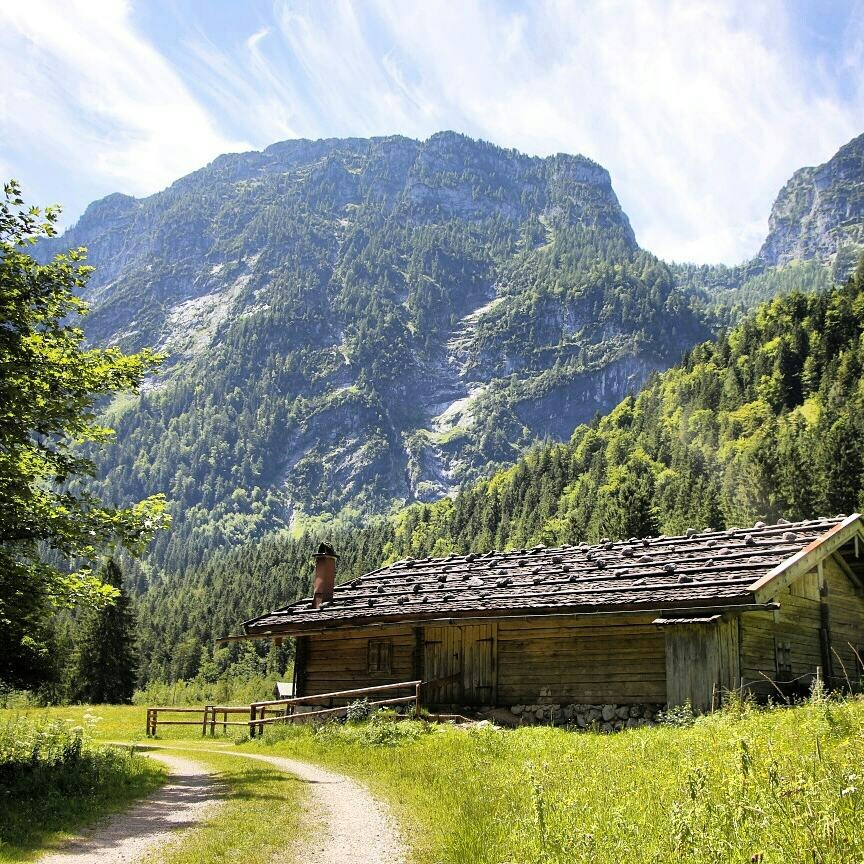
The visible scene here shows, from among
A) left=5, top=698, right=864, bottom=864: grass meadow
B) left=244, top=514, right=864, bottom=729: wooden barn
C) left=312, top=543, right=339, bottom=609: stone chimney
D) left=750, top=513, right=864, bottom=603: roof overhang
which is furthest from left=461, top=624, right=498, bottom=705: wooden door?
left=750, top=513, right=864, bottom=603: roof overhang

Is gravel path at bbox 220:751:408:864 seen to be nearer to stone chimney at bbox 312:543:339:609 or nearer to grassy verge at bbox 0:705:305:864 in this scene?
grassy verge at bbox 0:705:305:864

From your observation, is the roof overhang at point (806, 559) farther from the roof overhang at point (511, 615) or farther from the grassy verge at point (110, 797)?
the grassy verge at point (110, 797)

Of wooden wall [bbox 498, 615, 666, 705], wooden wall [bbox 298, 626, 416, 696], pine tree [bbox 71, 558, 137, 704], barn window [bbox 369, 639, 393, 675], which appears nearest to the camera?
wooden wall [bbox 498, 615, 666, 705]

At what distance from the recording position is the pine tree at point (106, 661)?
66.6 meters

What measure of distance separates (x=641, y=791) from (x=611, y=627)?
13954 millimetres

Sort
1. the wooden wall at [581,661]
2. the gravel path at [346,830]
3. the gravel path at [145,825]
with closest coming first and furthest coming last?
the gravel path at [346,830] → the gravel path at [145,825] → the wooden wall at [581,661]

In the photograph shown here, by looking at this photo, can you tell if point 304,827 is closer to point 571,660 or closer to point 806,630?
point 571,660

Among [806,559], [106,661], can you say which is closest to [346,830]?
[806,559]

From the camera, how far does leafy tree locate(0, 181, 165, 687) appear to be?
54.9 feet

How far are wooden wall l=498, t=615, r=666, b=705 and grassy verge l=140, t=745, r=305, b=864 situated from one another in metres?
9.94

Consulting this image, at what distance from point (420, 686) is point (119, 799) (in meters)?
10.8

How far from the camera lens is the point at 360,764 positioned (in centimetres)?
1791

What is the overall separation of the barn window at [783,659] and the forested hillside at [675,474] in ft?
134

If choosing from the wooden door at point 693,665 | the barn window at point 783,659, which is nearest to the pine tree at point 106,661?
the wooden door at point 693,665
